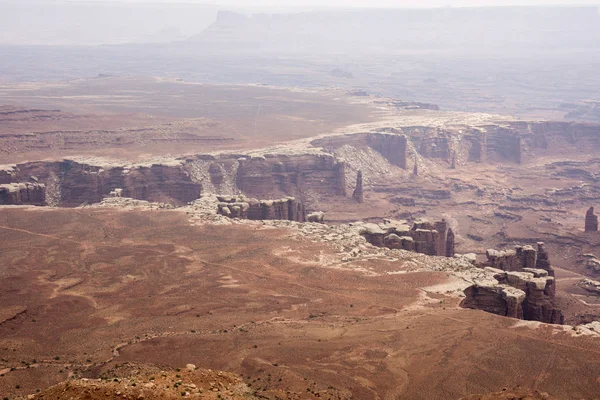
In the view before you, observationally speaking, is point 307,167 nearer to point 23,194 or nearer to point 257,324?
point 23,194

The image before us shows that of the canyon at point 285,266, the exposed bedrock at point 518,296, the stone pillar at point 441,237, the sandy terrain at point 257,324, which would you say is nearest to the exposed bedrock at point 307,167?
the canyon at point 285,266

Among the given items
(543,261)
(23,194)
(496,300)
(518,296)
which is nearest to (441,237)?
(543,261)

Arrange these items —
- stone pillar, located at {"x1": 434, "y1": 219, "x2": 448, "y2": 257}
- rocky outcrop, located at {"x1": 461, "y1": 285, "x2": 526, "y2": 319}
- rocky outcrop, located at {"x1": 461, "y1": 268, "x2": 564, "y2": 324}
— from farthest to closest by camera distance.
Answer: stone pillar, located at {"x1": 434, "y1": 219, "x2": 448, "y2": 257} < rocky outcrop, located at {"x1": 461, "y1": 268, "x2": 564, "y2": 324} < rocky outcrop, located at {"x1": 461, "y1": 285, "x2": 526, "y2": 319}

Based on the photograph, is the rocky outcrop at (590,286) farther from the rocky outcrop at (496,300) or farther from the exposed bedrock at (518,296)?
the rocky outcrop at (496,300)

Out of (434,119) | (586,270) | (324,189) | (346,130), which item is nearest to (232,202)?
(324,189)

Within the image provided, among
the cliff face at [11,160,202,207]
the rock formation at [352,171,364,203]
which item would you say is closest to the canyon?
the cliff face at [11,160,202,207]

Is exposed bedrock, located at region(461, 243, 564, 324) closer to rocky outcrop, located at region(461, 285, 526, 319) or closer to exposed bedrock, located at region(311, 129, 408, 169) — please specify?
rocky outcrop, located at region(461, 285, 526, 319)
